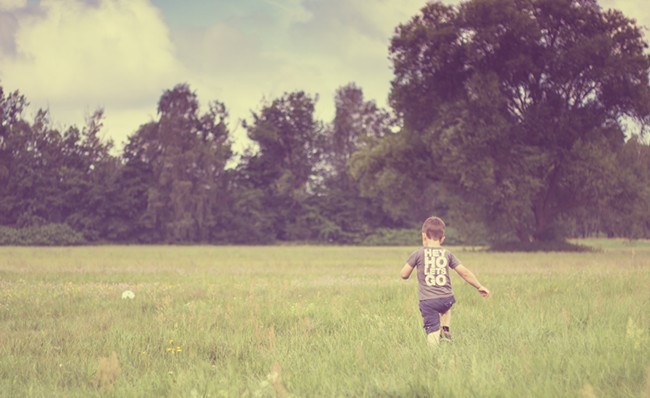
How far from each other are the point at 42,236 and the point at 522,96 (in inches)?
1775

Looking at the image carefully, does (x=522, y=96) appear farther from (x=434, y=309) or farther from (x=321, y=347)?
(x=321, y=347)

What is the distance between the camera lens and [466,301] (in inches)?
320

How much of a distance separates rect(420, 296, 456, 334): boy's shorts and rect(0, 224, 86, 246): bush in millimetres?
49702

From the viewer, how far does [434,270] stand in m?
4.86

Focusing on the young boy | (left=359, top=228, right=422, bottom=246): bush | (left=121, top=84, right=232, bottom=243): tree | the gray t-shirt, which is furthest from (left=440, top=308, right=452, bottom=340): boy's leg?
(left=359, top=228, right=422, bottom=246): bush

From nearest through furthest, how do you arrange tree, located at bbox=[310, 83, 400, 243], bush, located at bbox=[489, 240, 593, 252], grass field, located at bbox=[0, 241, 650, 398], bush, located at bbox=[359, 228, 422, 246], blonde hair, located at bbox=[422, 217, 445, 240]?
grass field, located at bbox=[0, 241, 650, 398] < blonde hair, located at bbox=[422, 217, 445, 240] < bush, located at bbox=[489, 240, 593, 252] < bush, located at bbox=[359, 228, 422, 246] < tree, located at bbox=[310, 83, 400, 243]

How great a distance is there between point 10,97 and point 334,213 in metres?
40.2

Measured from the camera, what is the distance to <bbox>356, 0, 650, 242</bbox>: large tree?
85.5 ft

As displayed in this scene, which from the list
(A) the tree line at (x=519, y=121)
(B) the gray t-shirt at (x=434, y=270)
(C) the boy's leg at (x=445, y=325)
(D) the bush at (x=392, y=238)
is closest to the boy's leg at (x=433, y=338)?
(C) the boy's leg at (x=445, y=325)

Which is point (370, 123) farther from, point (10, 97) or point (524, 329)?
point (524, 329)

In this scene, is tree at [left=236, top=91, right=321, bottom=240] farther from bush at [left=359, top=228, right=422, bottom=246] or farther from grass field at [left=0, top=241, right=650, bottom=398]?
grass field at [left=0, top=241, right=650, bottom=398]

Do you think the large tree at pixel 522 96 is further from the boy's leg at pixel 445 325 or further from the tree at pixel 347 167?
the tree at pixel 347 167

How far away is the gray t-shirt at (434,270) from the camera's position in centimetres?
483

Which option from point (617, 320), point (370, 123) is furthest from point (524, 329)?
point (370, 123)
